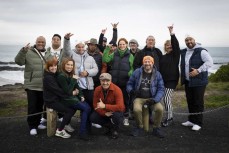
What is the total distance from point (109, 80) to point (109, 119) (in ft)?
3.27

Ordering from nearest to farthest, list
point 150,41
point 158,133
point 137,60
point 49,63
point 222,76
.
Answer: point 49,63
point 158,133
point 150,41
point 137,60
point 222,76

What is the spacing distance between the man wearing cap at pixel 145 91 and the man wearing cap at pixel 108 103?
0.45 meters

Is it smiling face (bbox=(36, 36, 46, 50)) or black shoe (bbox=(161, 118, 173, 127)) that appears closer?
smiling face (bbox=(36, 36, 46, 50))

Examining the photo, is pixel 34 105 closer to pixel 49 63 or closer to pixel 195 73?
pixel 49 63

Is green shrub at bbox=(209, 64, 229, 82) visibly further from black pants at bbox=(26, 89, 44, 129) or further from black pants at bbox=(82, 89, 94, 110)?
black pants at bbox=(26, 89, 44, 129)

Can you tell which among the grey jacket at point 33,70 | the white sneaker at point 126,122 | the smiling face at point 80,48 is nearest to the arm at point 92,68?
the smiling face at point 80,48

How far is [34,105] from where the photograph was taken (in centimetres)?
618

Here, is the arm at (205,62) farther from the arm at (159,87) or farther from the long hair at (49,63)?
the long hair at (49,63)

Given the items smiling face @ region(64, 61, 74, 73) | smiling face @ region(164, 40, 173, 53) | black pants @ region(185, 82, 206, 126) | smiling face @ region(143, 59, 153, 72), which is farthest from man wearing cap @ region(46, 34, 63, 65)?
black pants @ region(185, 82, 206, 126)

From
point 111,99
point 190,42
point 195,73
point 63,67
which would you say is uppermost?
point 190,42

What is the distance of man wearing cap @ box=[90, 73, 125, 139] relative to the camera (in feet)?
19.2

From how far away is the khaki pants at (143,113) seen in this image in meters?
6.09

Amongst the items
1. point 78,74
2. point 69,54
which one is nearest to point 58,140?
point 78,74

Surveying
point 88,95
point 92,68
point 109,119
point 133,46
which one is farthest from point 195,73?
point 88,95
